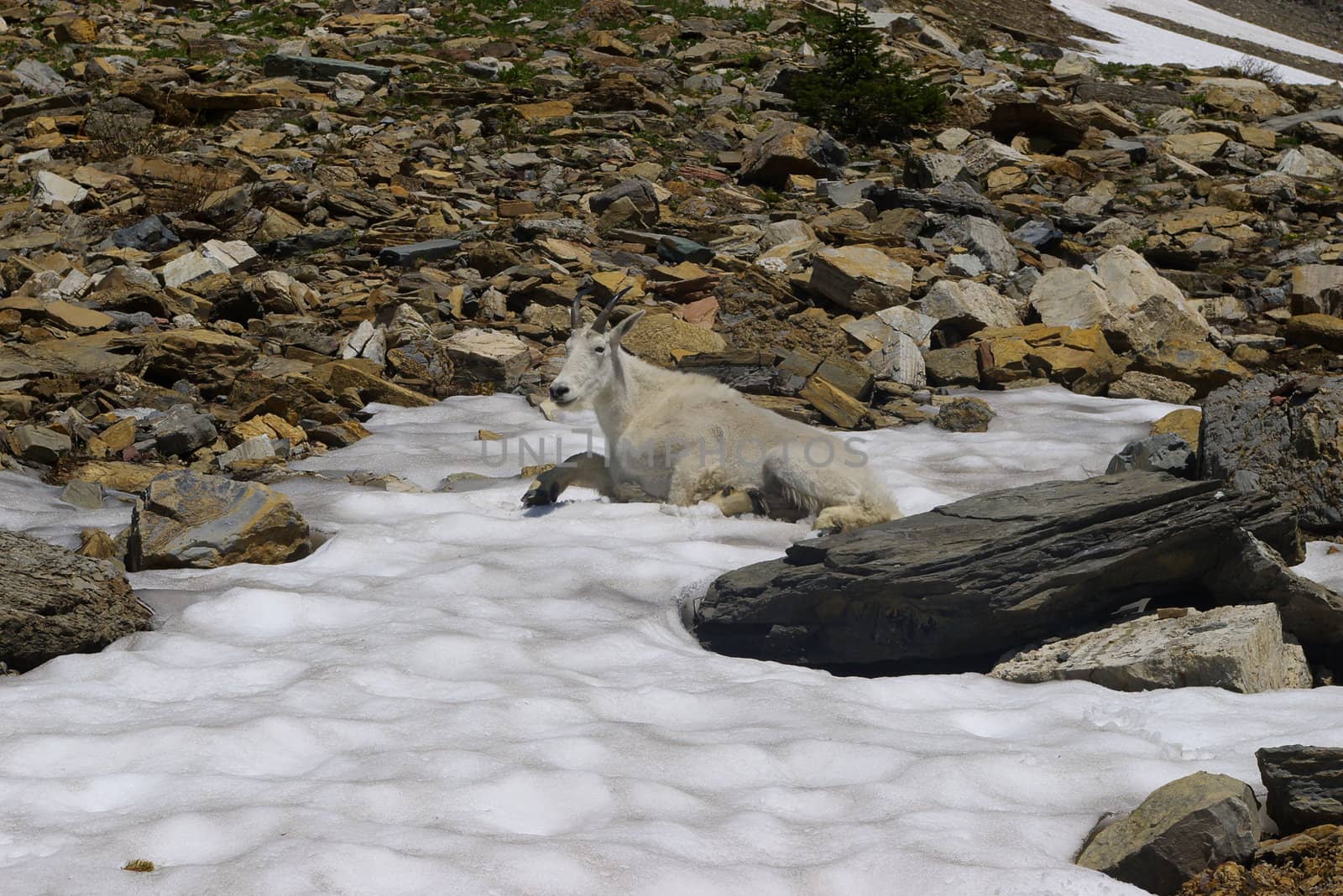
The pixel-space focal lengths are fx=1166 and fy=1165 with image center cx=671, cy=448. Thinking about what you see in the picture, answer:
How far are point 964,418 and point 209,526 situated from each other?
686cm

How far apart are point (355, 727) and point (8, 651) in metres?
1.83

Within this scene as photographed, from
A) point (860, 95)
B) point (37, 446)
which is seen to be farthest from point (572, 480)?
point (860, 95)

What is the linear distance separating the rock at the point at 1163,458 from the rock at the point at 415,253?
9490 millimetres

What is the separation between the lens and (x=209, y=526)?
7094mm

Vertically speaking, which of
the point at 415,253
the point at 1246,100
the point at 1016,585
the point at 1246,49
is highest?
the point at 1246,49

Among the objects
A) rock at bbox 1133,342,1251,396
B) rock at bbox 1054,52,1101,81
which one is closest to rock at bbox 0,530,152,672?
rock at bbox 1133,342,1251,396

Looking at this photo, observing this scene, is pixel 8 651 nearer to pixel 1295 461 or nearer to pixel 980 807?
pixel 980 807

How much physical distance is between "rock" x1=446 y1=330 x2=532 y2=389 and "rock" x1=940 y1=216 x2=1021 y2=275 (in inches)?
273

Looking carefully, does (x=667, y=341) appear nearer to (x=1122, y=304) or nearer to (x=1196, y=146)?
(x=1122, y=304)

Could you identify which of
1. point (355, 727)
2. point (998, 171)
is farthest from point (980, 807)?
point (998, 171)

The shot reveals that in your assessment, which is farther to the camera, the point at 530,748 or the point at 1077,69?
the point at 1077,69

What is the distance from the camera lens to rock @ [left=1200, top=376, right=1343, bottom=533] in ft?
25.4

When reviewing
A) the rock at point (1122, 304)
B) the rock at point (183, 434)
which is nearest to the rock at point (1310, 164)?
the rock at point (1122, 304)

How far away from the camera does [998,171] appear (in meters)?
20.7
